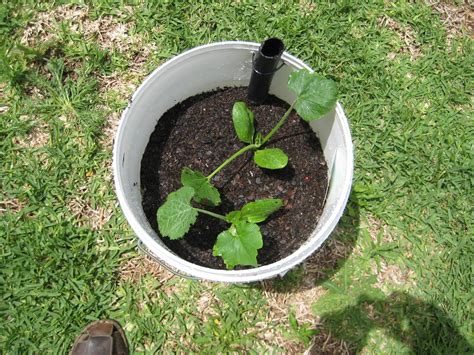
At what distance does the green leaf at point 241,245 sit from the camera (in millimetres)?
1237

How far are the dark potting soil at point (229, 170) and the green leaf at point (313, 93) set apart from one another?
31cm

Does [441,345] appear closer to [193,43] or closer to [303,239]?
[303,239]

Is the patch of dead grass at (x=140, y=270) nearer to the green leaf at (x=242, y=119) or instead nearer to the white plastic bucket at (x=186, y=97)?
the white plastic bucket at (x=186, y=97)

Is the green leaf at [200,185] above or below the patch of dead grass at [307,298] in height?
above

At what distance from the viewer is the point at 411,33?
88.5 inches

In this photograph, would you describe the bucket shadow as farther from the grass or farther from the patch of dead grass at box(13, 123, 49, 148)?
the patch of dead grass at box(13, 123, 49, 148)

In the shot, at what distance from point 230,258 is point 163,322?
699 mm

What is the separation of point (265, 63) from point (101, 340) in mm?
1240

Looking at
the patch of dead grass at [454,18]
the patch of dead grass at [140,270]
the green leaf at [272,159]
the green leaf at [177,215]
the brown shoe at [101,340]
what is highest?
the patch of dead grass at [454,18]

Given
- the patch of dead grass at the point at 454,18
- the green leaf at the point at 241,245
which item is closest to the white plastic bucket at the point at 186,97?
the green leaf at the point at 241,245

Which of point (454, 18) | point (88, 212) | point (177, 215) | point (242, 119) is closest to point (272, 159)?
point (242, 119)

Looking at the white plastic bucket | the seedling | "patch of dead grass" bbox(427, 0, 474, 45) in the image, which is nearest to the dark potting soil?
the white plastic bucket

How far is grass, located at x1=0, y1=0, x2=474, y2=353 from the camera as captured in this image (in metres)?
1.77

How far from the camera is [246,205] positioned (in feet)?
4.56
